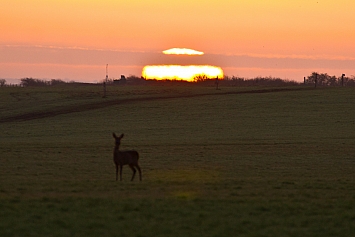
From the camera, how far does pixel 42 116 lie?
59000 millimetres

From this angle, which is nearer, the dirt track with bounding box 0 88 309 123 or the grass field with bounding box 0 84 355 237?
the grass field with bounding box 0 84 355 237

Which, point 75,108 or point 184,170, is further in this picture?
point 75,108

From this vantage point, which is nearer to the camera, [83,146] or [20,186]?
[20,186]

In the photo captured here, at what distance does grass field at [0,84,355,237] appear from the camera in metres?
12.8

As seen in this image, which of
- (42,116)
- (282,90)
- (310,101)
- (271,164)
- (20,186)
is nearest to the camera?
(20,186)

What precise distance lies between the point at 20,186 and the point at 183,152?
1474cm

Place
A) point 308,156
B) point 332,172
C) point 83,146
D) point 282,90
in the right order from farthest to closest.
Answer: point 282,90 → point 83,146 → point 308,156 → point 332,172

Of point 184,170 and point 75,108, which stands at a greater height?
point 75,108

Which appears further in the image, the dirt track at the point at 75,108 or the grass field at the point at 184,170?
the dirt track at the point at 75,108

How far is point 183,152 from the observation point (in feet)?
105

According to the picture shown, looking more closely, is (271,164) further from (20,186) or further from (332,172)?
(20,186)

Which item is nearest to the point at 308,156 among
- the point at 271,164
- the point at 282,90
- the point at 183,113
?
the point at 271,164

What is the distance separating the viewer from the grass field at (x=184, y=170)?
12844 millimetres

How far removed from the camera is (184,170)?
23578 mm
